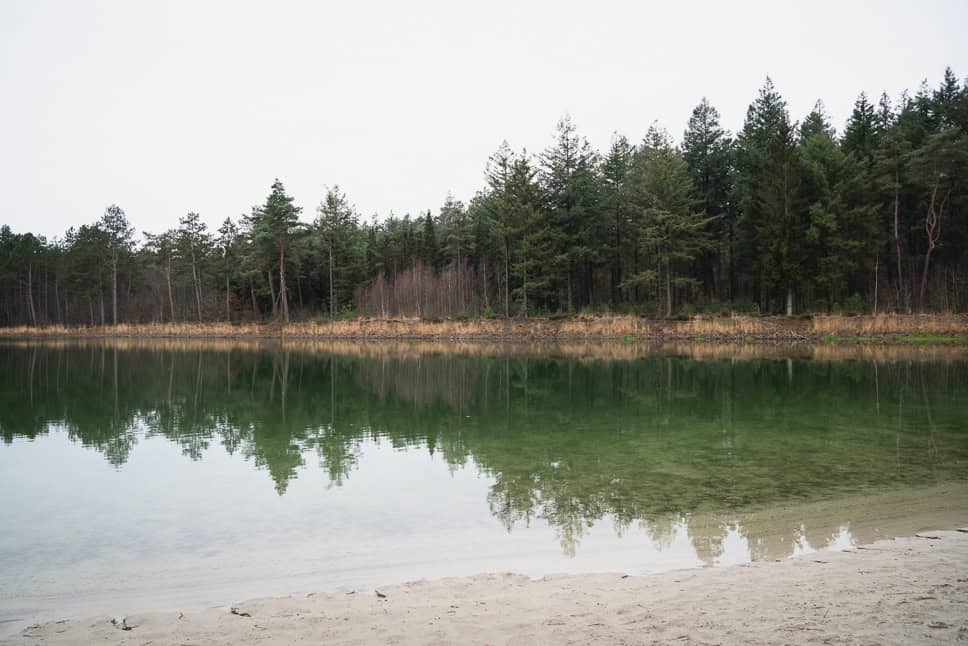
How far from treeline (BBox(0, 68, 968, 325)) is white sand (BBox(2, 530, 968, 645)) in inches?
1534

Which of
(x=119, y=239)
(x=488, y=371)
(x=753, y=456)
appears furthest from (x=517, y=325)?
(x=119, y=239)

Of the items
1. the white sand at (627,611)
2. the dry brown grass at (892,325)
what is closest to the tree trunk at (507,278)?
the dry brown grass at (892,325)

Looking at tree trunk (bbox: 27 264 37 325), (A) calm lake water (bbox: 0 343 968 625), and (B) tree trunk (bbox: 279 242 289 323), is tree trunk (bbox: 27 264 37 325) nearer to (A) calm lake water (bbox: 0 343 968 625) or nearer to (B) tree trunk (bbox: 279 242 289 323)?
(B) tree trunk (bbox: 279 242 289 323)

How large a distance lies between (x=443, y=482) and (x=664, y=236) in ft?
134

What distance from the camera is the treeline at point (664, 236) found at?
43.1 meters

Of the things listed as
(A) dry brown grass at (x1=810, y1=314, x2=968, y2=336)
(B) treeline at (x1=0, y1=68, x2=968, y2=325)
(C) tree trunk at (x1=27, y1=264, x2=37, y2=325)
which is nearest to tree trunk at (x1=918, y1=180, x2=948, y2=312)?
(B) treeline at (x1=0, y1=68, x2=968, y2=325)

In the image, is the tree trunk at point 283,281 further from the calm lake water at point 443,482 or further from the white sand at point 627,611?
the white sand at point 627,611

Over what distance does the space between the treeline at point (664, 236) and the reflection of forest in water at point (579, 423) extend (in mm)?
19513

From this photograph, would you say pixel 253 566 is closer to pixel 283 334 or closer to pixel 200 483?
pixel 200 483

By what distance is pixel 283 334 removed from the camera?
189ft

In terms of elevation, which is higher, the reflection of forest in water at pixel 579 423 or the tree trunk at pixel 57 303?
the tree trunk at pixel 57 303

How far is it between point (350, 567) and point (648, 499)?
13.3ft

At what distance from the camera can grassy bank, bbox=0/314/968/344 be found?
3653 cm

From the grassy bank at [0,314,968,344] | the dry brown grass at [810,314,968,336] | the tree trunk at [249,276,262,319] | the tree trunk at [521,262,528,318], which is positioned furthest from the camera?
the tree trunk at [249,276,262,319]
